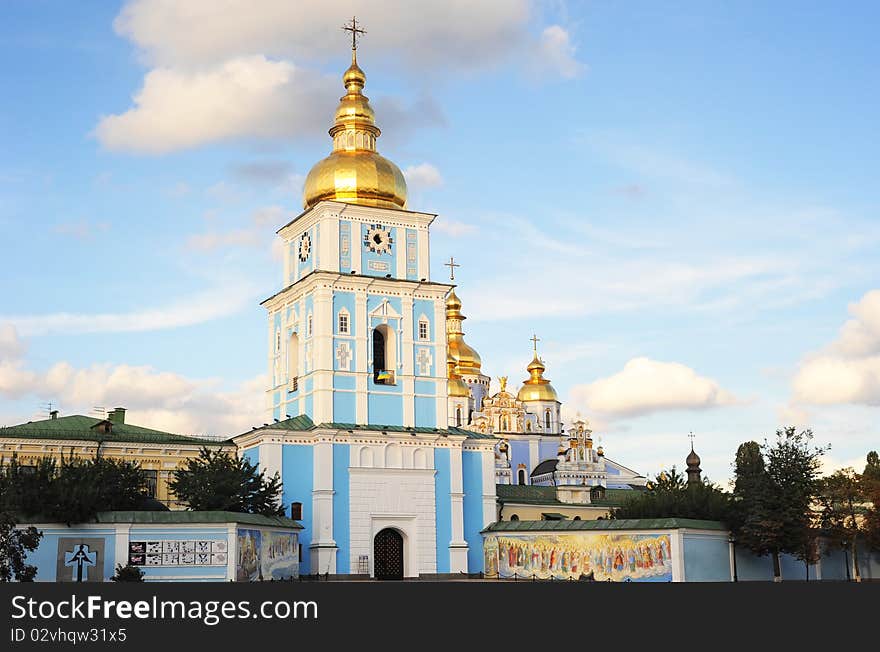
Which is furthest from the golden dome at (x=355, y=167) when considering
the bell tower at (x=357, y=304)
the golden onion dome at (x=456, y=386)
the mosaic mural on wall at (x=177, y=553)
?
the golden onion dome at (x=456, y=386)

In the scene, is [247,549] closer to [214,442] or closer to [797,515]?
[214,442]

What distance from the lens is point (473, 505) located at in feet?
165

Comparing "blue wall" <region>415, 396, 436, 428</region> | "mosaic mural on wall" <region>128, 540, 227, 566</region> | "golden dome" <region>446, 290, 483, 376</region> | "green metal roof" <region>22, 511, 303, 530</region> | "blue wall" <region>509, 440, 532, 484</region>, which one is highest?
"golden dome" <region>446, 290, 483, 376</region>

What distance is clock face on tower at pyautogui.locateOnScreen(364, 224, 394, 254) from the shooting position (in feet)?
169

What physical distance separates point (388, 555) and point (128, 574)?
573 inches

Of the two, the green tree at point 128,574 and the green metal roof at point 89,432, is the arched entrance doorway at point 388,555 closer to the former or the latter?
the green metal roof at point 89,432

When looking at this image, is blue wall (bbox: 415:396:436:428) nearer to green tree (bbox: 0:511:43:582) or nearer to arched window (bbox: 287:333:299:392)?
arched window (bbox: 287:333:299:392)

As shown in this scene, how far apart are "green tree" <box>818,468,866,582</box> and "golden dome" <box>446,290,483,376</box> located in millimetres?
43925

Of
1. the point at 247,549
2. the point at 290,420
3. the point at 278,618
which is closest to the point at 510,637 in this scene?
the point at 278,618

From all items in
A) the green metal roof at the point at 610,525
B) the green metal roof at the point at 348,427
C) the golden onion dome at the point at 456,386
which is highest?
the golden onion dome at the point at 456,386

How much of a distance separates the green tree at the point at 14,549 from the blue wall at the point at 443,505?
1781 cm

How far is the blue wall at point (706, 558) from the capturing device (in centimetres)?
4447

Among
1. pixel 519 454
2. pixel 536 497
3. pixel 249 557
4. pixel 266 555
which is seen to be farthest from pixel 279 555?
pixel 519 454

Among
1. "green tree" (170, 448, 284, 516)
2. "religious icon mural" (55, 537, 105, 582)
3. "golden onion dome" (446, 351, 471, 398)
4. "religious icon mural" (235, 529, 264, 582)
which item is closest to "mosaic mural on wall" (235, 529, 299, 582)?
"religious icon mural" (235, 529, 264, 582)
